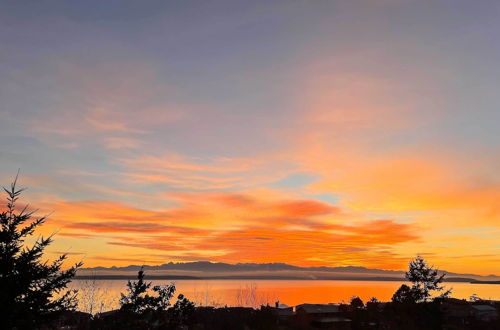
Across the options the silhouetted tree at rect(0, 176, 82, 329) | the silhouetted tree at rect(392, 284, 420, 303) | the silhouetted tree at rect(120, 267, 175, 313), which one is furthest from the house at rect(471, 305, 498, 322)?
the silhouetted tree at rect(0, 176, 82, 329)

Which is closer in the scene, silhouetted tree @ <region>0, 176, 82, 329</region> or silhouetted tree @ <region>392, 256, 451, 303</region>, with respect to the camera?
silhouetted tree @ <region>0, 176, 82, 329</region>

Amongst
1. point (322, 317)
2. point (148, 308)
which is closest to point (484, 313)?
point (322, 317)

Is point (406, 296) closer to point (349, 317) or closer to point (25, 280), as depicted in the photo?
point (349, 317)

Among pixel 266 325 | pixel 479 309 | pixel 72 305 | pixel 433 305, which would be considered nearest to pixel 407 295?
pixel 433 305

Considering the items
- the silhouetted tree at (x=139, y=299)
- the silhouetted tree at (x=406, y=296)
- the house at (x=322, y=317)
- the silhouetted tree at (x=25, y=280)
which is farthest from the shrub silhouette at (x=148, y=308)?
the house at (x=322, y=317)

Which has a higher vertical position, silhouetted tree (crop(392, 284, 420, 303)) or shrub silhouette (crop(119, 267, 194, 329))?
shrub silhouette (crop(119, 267, 194, 329))

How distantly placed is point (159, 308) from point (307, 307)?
4901cm

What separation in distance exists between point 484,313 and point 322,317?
27971mm

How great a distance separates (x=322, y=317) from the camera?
210 ft

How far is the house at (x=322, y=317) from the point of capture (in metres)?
60.2

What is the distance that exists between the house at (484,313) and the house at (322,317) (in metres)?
22.7

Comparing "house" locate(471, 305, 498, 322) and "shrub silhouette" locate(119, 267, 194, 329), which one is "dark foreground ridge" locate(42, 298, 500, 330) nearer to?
"house" locate(471, 305, 498, 322)

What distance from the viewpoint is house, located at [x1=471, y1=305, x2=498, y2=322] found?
65.9 meters

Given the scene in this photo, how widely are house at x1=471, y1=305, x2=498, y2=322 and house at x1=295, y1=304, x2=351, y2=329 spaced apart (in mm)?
22670
